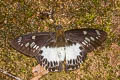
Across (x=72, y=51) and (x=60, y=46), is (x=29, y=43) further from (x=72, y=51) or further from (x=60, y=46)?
(x=72, y=51)

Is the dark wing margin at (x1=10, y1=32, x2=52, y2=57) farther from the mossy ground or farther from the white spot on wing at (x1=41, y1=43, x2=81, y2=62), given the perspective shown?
the mossy ground

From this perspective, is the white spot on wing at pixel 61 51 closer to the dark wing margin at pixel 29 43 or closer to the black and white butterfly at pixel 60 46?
the black and white butterfly at pixel 60 46

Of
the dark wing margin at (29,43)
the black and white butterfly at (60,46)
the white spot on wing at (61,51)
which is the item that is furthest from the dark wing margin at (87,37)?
the dark wing margin at (29,43)

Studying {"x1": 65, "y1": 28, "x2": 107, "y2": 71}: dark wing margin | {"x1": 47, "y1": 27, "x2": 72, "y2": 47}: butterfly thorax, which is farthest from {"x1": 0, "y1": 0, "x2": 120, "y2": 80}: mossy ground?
{"x1": 47, "y1": 27, "x2": 72, "y2": 47}: butterfly thorax

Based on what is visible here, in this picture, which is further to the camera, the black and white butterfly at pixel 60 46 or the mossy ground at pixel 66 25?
the mossy ground at pixel 66 25

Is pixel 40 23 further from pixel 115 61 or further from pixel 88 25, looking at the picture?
pixel 115 61

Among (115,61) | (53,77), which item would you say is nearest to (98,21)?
(115,61)
